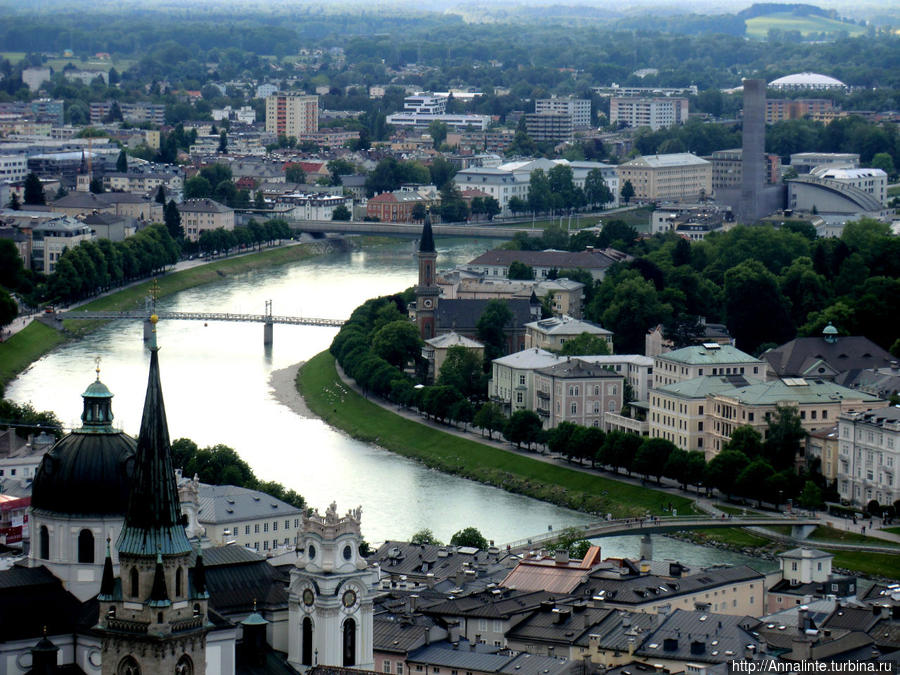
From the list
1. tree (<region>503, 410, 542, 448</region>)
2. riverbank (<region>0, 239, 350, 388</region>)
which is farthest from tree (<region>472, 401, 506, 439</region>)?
riverbank (<region>0, 239, 350, 388</region>)

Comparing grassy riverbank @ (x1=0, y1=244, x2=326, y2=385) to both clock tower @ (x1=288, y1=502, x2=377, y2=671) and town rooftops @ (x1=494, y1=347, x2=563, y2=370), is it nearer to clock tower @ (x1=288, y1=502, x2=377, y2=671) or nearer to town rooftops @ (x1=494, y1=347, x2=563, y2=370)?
town rooftops @ (x1=494, y1=347, x2=563, y2=370)

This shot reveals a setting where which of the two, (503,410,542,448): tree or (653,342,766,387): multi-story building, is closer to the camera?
(503,410,542,448): tree

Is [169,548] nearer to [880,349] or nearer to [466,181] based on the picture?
[880,349]

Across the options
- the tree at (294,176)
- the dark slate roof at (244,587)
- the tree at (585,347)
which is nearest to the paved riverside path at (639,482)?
the tree at (585,347)

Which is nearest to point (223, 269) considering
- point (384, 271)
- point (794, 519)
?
point (384, 271)

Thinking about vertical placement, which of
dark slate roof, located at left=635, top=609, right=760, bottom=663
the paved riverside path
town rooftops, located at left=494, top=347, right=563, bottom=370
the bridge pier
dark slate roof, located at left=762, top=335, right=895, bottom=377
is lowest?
the paved riverside path

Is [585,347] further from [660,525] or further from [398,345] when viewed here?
[660,525]
